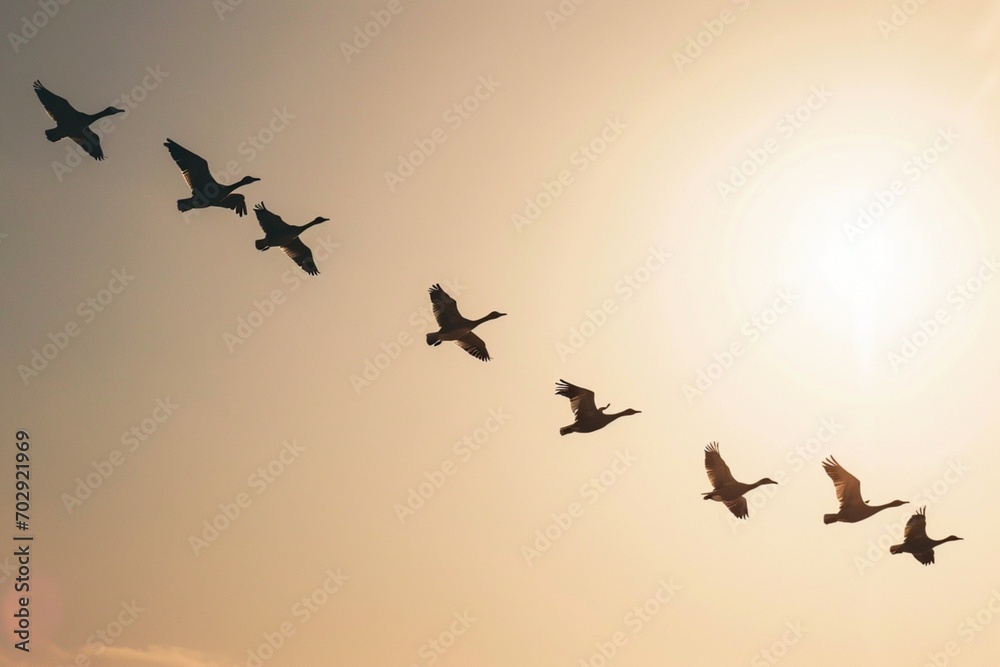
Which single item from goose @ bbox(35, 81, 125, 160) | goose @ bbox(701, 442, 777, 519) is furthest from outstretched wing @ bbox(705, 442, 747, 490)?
goose @ bbox(35, 81, 125, 160)

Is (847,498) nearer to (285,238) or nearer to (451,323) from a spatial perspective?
(451,323)

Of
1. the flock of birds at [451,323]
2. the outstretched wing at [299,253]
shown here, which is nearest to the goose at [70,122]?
the flock of birds at [451,323]

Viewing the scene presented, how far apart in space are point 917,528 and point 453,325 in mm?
16139

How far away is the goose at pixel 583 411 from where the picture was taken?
34.7m

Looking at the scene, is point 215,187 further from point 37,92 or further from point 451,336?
point 451,336

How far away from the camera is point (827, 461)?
35062mm

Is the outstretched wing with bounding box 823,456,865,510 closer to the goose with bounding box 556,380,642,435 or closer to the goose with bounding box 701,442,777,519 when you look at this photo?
the goose with bounding box 701,442,777,519

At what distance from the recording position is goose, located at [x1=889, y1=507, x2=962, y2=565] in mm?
34531

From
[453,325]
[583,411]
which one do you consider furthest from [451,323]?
[583,411]

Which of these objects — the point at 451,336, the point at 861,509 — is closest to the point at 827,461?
the point at 861,509

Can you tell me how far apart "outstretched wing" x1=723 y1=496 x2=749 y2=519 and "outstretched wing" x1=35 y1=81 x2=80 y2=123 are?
23777 millimetres

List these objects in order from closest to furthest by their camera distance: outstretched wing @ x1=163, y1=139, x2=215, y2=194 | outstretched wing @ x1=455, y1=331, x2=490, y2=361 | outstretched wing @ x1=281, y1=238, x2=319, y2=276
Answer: outstretched wing @ x1=163, y1=139, x2=215, y2=194, outstretched wing @ x1=281, y1=238, x2=319, y2=276, outstretched wing @ x1=455, y1=331, x2=490, y2=361

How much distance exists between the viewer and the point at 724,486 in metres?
35.3

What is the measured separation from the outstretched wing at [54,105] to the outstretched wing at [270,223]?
6.14 m
